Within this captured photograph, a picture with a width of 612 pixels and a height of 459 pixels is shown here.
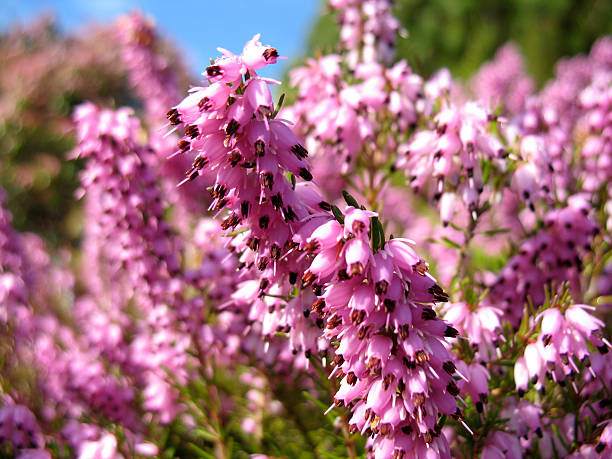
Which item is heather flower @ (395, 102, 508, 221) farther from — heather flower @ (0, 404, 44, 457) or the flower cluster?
heather flower @ (0, 404, 44, 457)

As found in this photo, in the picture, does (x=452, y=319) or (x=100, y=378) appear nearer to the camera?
(x=452, y=319)

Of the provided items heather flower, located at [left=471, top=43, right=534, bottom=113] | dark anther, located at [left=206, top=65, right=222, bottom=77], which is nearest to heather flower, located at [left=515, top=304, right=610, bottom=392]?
dark anther, located at [left=206, top=65, right=222, bottom=77]

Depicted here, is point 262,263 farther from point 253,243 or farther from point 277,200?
point 277,200

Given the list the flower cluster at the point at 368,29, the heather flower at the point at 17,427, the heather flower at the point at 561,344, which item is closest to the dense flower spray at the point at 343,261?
the heather flower at the point at 561,344

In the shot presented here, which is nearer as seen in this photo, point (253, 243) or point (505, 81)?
point (253, 243)

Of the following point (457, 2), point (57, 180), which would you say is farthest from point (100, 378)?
point (457, 2)

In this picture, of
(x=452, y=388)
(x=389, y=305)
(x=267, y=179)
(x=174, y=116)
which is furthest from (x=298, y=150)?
(x=452, y=388)

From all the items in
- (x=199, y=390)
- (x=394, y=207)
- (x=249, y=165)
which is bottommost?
(x=199, y=390)

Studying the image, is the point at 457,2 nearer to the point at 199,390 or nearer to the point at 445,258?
the point at 445,258

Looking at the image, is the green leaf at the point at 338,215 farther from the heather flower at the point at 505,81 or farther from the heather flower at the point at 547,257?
the heather flower at the point at 505,81
